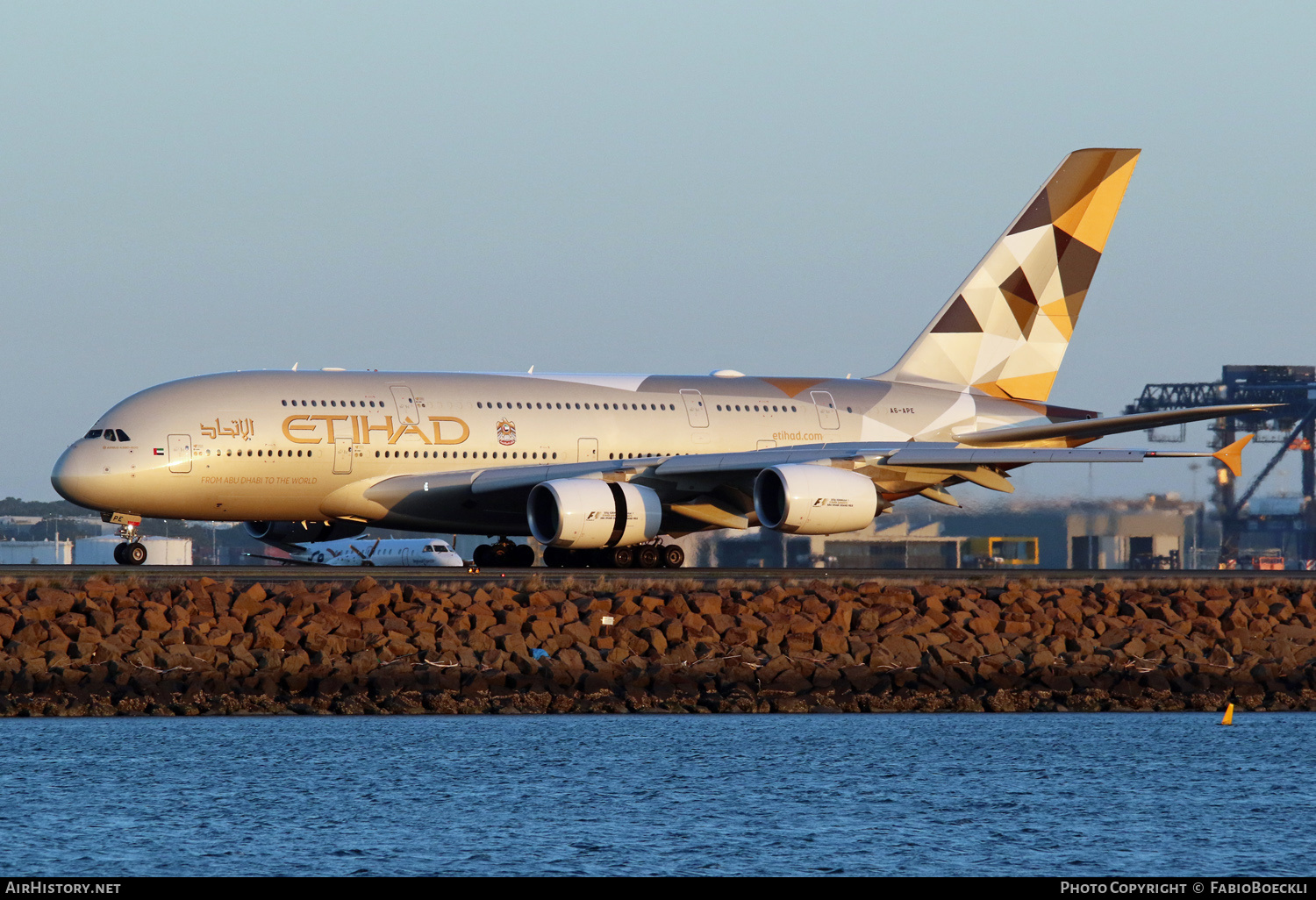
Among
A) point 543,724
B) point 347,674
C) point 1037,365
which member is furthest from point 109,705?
point 1037,365

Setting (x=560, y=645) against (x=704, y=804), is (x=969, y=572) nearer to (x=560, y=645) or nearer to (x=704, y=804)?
(x=560, y=645)

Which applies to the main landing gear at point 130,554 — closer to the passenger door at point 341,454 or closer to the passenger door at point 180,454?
the passenger door at point 180,454

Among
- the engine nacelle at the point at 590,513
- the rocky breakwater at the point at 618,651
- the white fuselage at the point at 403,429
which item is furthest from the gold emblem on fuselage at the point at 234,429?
the rocky breakwater at the point at 618,651

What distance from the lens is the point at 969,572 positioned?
105 ft

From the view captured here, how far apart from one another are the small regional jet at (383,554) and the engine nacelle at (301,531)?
18954mm

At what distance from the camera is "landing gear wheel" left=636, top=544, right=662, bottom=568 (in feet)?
113

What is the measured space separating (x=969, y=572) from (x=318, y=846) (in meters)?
17.6

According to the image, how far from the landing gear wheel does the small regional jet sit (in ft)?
76.9

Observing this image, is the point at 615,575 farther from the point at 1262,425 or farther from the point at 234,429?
the point at 1262,425

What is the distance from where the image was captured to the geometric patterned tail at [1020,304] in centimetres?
4062

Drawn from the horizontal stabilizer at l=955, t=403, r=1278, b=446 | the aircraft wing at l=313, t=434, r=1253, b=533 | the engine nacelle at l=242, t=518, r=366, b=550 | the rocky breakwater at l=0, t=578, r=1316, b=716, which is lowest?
the rocky breakwater at l=0, t=578, r=1316, b=716

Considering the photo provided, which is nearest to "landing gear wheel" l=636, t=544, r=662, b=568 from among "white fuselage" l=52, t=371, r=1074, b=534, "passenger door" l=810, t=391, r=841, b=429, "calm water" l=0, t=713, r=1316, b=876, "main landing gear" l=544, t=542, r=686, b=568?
"main landing gear" l=544, t=542, r=686, b=568

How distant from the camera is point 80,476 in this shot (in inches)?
1272

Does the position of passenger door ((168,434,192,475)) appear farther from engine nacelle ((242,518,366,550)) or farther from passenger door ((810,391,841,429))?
passenger door ((810,391,841,429))
